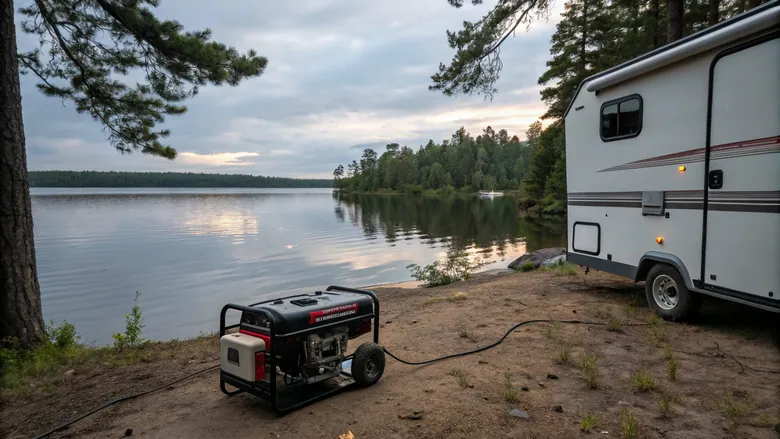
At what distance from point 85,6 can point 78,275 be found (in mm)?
13235

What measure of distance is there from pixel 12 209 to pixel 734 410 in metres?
8.66

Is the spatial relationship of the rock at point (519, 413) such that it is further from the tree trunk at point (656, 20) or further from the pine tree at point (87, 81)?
the tree trunk at point (656, 20)

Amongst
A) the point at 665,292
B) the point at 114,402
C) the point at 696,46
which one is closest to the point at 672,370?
the point at 665,292

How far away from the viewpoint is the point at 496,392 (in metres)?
4.27

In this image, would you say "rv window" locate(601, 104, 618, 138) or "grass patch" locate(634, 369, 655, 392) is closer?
"grass patch" locate(634, 369, 655, 392)

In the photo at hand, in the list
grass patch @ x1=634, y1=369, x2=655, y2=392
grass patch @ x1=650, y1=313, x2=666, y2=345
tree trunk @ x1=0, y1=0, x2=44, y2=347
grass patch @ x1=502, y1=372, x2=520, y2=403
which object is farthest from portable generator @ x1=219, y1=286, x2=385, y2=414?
tree trunk @ x1=0, y1=0, x2=44, y2=347

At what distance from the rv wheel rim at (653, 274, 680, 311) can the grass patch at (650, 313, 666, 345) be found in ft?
0.84

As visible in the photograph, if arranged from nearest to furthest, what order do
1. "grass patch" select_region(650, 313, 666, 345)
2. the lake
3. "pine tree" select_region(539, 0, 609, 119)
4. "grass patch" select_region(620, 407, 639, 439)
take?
1. "grass patch" select_region(620, 407, 639, 439)
2. "grass patch" select_region(650, 313, 666, 345)
3. the lake
4. "pine tree" select_region(539, 0, 609, 119)

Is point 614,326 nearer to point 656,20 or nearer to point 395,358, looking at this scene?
point 395,358

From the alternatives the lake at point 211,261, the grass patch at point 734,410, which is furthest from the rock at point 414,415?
the lake at point 211,261

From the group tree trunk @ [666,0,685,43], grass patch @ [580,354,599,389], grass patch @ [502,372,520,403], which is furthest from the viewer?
tree trunk @ [666,0,685,43]

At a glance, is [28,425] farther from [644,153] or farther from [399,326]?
[644,153]

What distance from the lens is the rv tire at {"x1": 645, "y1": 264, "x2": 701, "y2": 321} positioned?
606 cm

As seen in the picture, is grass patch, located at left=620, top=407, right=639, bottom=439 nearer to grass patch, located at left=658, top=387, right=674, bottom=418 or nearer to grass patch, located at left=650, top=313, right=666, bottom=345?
grass patch, located at left=658, top=387, right=674, bottom=418
